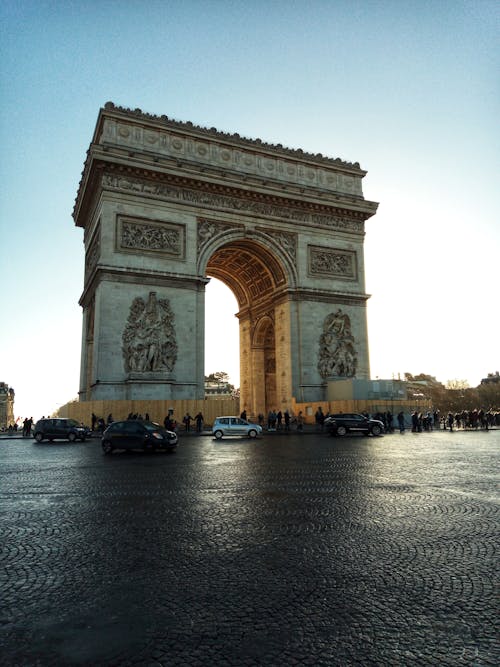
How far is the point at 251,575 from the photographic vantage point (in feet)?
12.5

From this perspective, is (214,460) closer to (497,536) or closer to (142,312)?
(497,536)

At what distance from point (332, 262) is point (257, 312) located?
700 cm

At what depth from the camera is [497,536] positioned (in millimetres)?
4867

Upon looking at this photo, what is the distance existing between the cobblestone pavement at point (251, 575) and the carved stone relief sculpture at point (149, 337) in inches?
752

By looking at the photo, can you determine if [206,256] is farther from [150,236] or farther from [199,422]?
[199,422]

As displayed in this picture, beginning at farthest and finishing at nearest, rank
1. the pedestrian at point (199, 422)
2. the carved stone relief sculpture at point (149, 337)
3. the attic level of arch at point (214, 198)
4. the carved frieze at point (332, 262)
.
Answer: the carved frieze at point (332, 262)
the attic level of arch at point (214, 198)
the carved stone relief sculpture at point (149, 337)
the pedestrian at point (199, 422)

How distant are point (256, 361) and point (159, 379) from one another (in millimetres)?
11967

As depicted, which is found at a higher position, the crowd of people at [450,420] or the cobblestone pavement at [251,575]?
the crowd of people at [450,420]

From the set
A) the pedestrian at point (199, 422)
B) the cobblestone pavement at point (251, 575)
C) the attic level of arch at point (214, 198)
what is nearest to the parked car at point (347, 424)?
the pedestrian at point (199, 422)

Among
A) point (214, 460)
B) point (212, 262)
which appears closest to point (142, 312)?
point (212, 262)

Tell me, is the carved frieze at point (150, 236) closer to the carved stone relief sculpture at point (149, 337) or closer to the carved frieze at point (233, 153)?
the carved stone relief sculpture at point (149, 337)

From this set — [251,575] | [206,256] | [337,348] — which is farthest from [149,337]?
[251,575]

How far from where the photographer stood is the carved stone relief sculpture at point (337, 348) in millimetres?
32281

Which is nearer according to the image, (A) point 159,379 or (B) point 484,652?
(B) point 484,652
